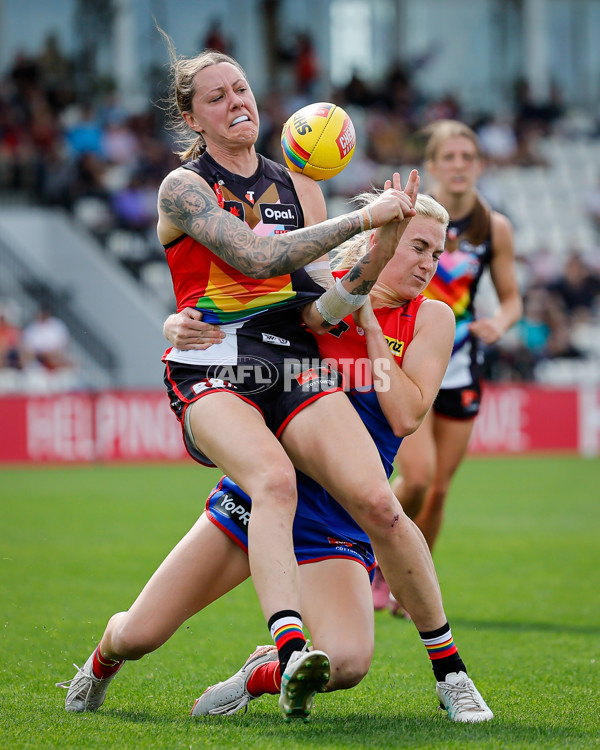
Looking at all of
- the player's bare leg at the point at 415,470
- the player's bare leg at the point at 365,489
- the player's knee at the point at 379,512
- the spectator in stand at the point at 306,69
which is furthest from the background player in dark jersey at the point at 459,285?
the spectator in stand at the point at 306,69

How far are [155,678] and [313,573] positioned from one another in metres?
1.01

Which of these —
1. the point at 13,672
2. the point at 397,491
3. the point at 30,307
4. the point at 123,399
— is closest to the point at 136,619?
the point at 13,672

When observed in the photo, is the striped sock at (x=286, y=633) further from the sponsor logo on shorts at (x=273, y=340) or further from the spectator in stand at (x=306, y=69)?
the spectator in stand at (x=306, y=69)

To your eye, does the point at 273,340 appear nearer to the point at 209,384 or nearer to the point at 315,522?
A: the point at 209,384

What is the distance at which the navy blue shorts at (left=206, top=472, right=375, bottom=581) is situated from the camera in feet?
14.0

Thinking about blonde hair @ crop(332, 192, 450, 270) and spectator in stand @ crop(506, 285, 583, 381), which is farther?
spectator in stand @ crop(506, 285, 583, 381)

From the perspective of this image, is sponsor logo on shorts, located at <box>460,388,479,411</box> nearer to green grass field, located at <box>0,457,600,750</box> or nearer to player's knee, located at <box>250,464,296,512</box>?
green grass field, located at <box>0,457,600,750</box>

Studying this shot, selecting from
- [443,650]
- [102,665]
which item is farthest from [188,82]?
[443,650]

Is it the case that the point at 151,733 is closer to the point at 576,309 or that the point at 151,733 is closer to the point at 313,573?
the point at 313,573

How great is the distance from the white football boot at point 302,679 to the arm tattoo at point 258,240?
133 cm

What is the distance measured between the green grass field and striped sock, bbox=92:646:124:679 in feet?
0.48

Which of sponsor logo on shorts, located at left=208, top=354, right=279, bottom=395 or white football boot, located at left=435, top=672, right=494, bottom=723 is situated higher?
sponsor logo on shorts, located at left=208, top=354, right=279, bottom=395

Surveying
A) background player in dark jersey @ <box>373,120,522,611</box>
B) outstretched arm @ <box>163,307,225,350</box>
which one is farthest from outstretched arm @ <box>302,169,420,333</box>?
background player in dark jersey @ <box>373,120,522,611</box>

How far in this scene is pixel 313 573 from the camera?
4301mm
